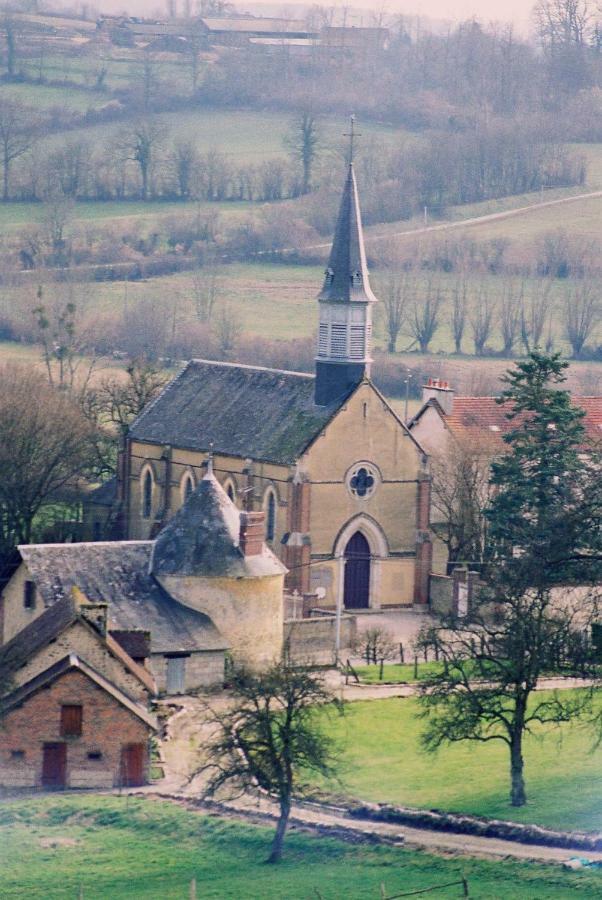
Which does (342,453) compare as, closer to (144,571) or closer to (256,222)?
(144,571)

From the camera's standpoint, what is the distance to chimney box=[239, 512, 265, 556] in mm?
72188

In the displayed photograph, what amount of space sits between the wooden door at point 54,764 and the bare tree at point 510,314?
7574cm

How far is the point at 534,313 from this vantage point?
457ft

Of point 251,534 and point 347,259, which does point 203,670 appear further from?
point 347,259

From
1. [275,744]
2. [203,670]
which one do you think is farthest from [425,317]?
[275,744]

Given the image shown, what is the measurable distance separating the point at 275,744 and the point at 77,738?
5.91 meters

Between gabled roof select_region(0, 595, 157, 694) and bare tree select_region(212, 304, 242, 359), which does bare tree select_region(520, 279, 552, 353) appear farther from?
gabled roof select_region(0, 595, 157, 694)

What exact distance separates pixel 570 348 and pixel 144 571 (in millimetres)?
67157

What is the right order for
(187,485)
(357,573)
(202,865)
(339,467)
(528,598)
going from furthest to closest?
(187,485) → (357,573) → (339,467) → (528,598) → (202,865)

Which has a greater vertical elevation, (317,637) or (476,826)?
(317,637)

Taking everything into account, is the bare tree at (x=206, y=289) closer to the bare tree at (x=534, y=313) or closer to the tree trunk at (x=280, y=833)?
the bare tree at (x=534, y=313)

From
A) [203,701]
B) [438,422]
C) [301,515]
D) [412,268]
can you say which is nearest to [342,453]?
[301,515]

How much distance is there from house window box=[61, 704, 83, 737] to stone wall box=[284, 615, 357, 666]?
40.5 feet

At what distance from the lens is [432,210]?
177m
